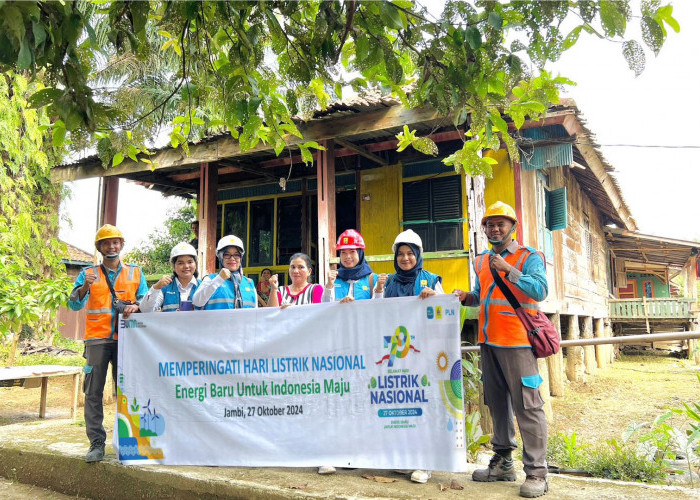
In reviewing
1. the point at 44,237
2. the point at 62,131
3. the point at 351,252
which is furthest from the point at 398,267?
the point at 44,237

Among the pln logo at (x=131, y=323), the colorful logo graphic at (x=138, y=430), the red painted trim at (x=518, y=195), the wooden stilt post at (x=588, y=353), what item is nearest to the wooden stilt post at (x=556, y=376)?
the red painted trim at (x=518, y=195)

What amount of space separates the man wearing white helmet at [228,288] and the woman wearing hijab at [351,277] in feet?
2.17

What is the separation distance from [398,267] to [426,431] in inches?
42.0

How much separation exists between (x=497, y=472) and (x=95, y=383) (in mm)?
2858

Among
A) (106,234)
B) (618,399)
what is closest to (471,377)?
(106,234)

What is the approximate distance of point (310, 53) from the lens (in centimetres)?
311

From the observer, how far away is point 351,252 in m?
3.96

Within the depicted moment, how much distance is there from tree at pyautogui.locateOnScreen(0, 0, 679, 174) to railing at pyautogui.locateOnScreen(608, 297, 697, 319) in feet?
56.2

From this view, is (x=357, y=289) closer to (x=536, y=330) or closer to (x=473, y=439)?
(x=536, y=330)

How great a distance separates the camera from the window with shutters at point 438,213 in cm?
930

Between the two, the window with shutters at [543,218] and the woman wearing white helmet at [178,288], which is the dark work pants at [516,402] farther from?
the window with shutters at [543,218]

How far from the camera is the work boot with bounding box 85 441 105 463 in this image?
3.95 meters

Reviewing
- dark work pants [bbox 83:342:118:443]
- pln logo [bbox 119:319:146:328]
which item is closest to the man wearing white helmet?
pln logo [bbox 119:319:146:328]

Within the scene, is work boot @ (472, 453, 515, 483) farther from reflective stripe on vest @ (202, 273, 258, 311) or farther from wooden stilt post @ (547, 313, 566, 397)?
wooden stilt post @ (547, 313, 566, 397)
